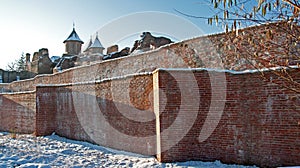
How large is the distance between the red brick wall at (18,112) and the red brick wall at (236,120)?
693cm

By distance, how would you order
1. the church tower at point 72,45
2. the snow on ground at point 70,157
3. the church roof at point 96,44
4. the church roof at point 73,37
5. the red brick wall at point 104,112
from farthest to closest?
the church roof at point 73,37 < the church tower at point 72,45 < the church roof at point 96,44 < the red brick wall at point 104,112 < the snow on ground at point 70,157

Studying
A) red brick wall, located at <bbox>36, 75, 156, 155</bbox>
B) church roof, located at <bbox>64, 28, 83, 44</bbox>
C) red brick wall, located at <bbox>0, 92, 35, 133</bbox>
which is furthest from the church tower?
red brick wall, located at <bbox>36, 75, 156, 155</bbox>

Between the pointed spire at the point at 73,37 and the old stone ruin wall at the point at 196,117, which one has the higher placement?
the pointed spire at the point at 73,37

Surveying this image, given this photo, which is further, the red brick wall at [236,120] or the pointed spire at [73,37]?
the pointed spire at [73,37]

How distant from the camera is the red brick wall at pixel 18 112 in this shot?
35.2 ft

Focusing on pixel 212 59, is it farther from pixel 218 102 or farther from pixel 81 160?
pixel 81 160

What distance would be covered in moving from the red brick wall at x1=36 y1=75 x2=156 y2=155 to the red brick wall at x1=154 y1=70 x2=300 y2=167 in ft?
2.34

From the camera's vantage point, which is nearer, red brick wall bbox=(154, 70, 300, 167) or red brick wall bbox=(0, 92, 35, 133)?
red brick wall bbox=(154, 70, 300, 167)

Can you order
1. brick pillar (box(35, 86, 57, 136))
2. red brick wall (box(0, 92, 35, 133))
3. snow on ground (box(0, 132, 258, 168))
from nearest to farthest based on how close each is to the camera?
snow on ground (box(0, 132, 258, 168)) < brick pillar (box(35, 86, 57, 136)) < red brick wall (box(0, 92, 35, 133))

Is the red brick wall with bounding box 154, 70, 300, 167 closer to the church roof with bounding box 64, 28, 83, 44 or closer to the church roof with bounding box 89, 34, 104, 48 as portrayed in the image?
the church roof with bounding box 89, 34, 104, 48

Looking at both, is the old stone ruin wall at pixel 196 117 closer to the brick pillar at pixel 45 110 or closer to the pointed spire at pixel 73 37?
the brick pillar at pixel 45 110

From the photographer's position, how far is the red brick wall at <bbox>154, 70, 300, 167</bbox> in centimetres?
480

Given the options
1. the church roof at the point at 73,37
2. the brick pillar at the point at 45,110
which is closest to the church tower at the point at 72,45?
the church roof at the point at 73,37

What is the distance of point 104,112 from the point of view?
771 centimetres
